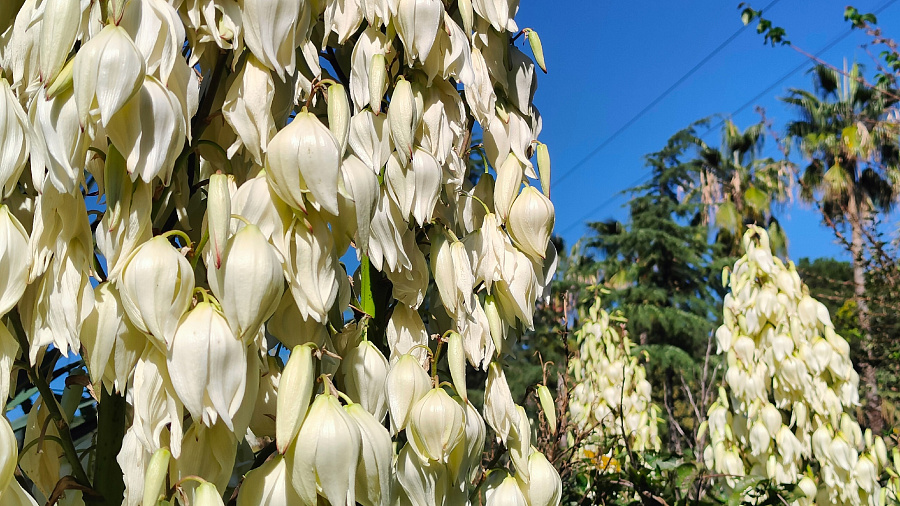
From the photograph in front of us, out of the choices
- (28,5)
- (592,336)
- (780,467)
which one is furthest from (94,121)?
(592,336)

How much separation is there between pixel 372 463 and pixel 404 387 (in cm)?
9

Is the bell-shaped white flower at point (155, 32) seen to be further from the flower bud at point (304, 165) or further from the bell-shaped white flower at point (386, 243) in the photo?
the bell-shaped white flower at point (386, 243)

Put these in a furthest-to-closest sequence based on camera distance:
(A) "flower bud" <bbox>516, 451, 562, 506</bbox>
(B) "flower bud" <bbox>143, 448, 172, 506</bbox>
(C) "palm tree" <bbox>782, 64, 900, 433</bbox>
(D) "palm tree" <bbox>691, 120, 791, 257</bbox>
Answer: (D) "palm tree" <bbox>691, 120, 791, 257</bbox>
(C) "palm tree" <bbox>782, 64, 900, 433</bbox>
(A) "flower bud" <bbox>516, 451, 562, 506</bbox>
(B) "flower bud" <bbox>143, 448, 172, 506</bbox>

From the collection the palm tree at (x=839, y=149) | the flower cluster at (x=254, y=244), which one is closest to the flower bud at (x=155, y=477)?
the flower cluster at (x=254, y=244)

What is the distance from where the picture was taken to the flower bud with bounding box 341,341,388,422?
0.54 m

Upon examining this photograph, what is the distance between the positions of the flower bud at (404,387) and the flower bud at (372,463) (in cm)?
6

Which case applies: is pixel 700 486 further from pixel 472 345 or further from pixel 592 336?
pixel 592 336

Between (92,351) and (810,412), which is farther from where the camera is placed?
(810,412)

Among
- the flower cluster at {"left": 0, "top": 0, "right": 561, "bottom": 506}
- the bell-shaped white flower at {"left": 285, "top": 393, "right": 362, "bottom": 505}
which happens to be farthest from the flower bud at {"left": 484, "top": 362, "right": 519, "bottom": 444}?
the bell-shaped white flower at {"left": 285, "top": 393, "right": 362, "bottom": 505}

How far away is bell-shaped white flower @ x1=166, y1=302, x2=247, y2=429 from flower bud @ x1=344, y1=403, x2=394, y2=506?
0.27 feet

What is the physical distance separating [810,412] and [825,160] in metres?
8.50

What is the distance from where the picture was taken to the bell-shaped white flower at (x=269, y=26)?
0.46 meters

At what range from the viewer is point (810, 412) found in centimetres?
202

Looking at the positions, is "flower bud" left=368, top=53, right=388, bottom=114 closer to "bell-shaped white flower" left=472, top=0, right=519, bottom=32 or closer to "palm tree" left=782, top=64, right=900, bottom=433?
"bell-shaped white flower" left=472, top=0, right=519, bottom=32
